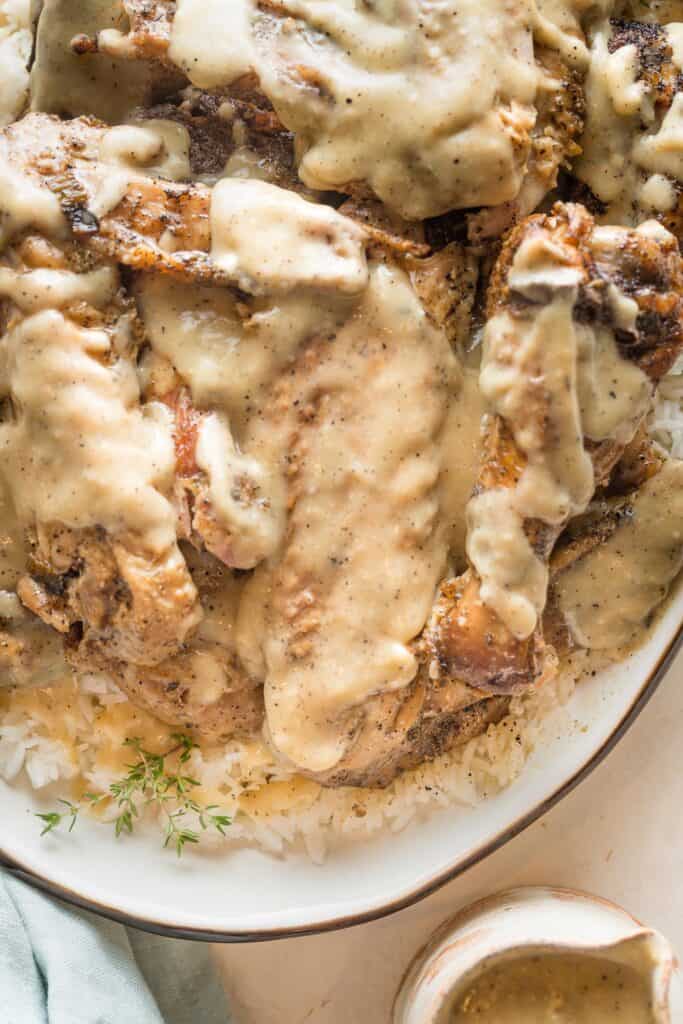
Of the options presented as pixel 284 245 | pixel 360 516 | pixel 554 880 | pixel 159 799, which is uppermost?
pixel 284 245

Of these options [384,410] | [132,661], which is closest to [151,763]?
[132,661]

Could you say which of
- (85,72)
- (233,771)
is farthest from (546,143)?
(233,771)

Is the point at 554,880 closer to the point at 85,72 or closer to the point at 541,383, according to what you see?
the point at 541,383

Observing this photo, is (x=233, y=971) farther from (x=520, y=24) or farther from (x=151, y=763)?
(x=520, y=24)

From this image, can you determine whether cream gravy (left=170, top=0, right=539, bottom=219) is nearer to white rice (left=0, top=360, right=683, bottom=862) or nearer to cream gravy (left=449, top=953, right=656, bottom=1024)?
white rice (left=0, top=360, right=683, bottom=862)

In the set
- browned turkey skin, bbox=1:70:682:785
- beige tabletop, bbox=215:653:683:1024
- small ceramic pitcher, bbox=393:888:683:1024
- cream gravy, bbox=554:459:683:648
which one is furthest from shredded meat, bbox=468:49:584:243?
small ceramic pitcher, bbox=393:888:683:1024

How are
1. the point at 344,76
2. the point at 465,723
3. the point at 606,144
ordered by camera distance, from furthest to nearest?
the point at 465,723 < the point at 606,144 < the point at 344,76

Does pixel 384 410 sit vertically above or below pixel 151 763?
above
